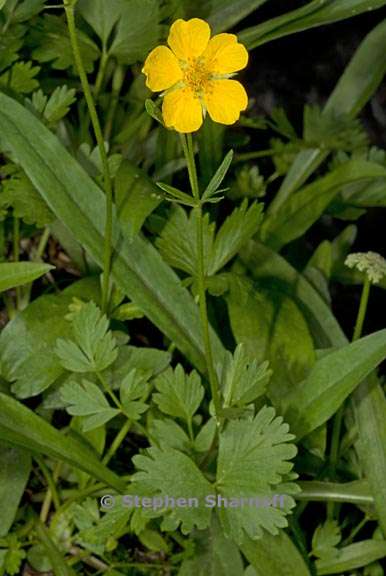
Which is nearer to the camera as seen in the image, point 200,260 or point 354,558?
point 200,260

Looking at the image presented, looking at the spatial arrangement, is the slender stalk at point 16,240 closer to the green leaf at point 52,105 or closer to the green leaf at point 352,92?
the green leaf at point 52,105

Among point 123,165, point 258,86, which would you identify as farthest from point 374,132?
point 123,165

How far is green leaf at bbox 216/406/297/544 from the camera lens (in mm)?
1098

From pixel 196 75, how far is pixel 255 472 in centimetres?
43

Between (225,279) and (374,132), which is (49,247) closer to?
(225,279)

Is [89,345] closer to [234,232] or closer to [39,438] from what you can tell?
[39,438]

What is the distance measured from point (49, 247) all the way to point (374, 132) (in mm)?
816

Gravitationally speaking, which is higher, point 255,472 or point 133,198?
point 133,198

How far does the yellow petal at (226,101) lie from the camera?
0.97m

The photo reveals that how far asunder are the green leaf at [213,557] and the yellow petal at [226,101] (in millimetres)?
552

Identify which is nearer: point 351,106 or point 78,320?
point 78,320

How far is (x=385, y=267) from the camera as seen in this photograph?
1.20m

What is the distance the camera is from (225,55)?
1.00 m

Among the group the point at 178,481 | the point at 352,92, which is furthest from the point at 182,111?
the point at 352,92
